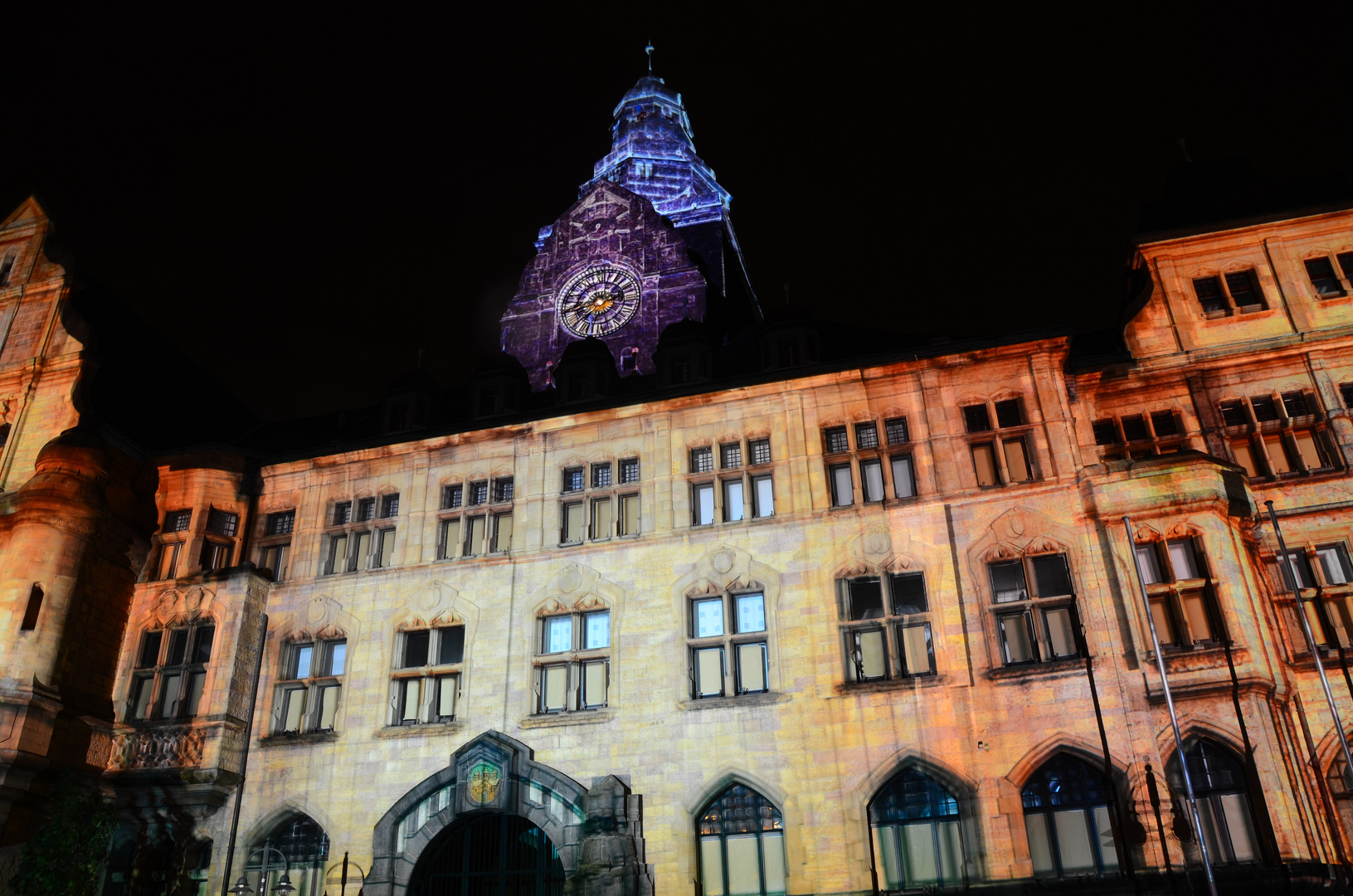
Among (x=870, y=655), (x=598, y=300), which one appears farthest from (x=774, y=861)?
(x=598, y=300)

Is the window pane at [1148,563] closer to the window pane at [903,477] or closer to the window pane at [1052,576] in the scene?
the window pane at [1052,576]

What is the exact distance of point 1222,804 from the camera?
58.1ft

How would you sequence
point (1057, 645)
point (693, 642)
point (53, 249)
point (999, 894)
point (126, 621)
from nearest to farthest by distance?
point (999, 894)
point (1057, 645)
point (693, 642)
point (126, 621)
point (53, 249)

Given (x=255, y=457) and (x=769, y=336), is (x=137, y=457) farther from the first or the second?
(x=769, y=336)

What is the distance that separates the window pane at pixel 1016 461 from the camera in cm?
2152

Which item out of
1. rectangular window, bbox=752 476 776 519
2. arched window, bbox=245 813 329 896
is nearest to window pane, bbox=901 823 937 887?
rectangular window, bbox=752 476 776 519

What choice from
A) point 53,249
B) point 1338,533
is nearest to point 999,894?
point 1338,533

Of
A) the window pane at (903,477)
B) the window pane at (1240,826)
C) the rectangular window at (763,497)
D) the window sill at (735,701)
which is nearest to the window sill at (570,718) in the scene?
the window sill at (735,701)

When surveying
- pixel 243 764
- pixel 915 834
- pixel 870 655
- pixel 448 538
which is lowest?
pixel 915 834

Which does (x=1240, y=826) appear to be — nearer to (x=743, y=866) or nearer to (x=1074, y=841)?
(x=1074, y=841)

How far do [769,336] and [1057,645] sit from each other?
372 inches

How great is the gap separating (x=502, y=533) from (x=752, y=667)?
6682mm

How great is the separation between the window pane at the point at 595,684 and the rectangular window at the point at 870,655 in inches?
201

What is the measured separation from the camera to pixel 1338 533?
20594 mm
